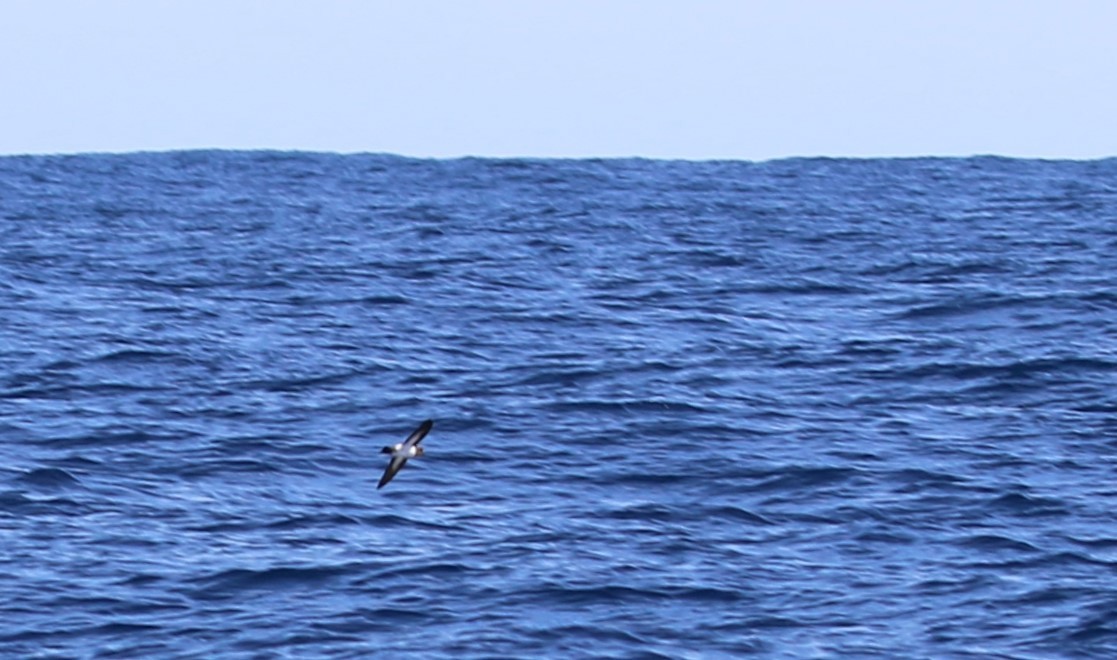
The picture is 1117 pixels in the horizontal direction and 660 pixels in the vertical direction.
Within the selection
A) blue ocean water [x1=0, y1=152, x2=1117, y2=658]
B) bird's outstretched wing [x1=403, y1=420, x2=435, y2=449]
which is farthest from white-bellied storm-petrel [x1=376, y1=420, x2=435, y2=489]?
blue ocean water [x1=0, y1=152, x2=1117, y2=658]

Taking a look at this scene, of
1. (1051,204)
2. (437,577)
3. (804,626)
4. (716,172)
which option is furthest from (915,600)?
(716,172)

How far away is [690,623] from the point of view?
1806 cm

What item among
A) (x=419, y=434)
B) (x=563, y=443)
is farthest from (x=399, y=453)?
(x=563, y=443)

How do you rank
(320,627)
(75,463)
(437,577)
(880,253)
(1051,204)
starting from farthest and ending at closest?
(1051,204), (880,253), (75,463), (437,577), (320,627)

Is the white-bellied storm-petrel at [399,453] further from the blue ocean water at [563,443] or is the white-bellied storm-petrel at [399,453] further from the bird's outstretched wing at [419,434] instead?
the blue ocean water at [563,443]

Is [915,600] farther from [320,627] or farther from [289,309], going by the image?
[289,309]

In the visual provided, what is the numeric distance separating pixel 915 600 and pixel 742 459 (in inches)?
228

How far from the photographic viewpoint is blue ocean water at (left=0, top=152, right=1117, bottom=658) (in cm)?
1830

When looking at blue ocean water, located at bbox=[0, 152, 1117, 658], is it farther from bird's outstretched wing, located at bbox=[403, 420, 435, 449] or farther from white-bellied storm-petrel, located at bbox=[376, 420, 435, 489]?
bird's outstretched wing, located at bbox=[403, 420, 435, 449]

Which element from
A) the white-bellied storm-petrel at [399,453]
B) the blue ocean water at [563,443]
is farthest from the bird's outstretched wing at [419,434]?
the blue ocean water at [563,443]

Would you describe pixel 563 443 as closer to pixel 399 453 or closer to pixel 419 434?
pixel 399 453

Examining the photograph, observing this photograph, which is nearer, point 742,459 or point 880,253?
point 742,459

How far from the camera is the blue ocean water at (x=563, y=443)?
60.0 feet

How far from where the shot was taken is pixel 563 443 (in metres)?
25.3
